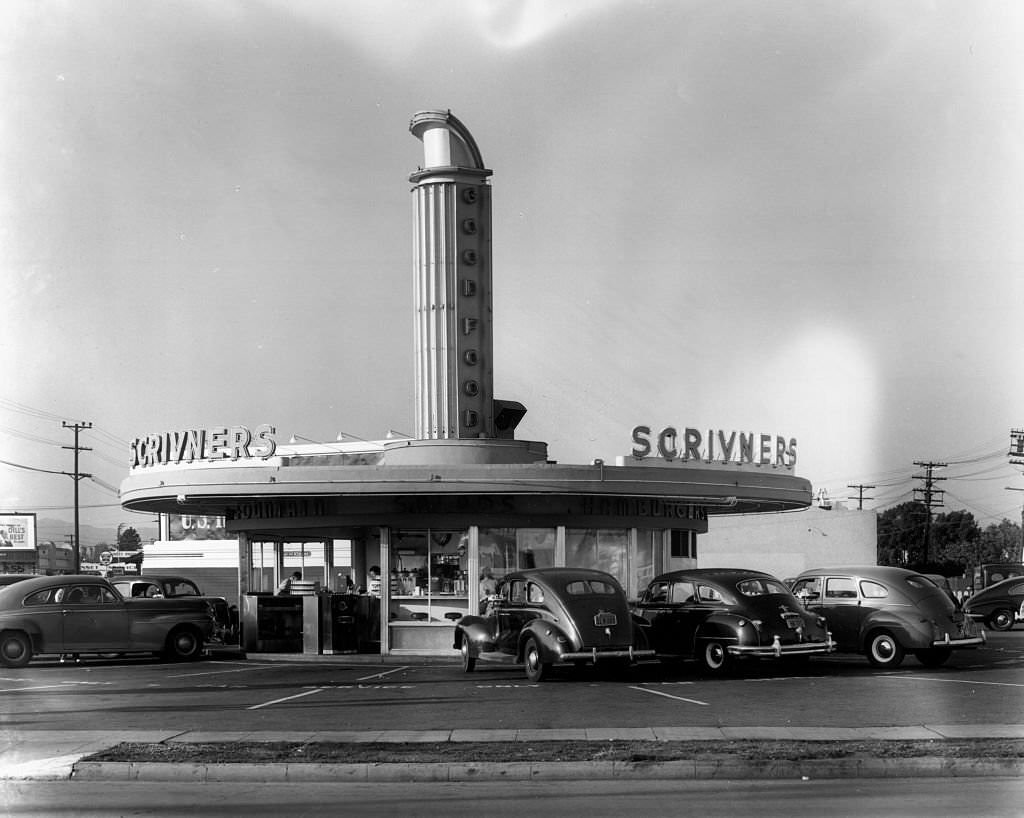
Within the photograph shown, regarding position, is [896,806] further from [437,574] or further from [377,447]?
[377,447]

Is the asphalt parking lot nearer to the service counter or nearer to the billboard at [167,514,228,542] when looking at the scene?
the service counter

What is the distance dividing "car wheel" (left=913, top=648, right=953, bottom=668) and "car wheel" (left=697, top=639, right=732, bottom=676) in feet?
12.3

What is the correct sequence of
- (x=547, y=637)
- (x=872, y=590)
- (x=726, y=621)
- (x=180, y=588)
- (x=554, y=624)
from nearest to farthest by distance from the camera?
(x=547, y=637)
(x=554, y=624)
(x=726, y=621)
(x=872, y=590)
(x=180, y=588)

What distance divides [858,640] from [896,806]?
13.1 metres

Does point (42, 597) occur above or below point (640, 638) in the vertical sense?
above

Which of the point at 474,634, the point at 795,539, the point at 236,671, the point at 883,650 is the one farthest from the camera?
the point at 795,539

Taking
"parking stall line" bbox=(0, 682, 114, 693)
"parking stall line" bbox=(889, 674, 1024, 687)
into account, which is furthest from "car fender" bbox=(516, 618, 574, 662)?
"parking stall line" bbox=(0, 682, 114, 693)

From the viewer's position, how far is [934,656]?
73.2 ft

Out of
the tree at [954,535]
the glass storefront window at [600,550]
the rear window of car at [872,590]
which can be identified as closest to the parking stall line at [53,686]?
the glass storefront window at [600,550]

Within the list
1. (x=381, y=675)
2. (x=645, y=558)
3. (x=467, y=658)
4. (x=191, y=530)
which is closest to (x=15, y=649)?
(x=381, y=675)

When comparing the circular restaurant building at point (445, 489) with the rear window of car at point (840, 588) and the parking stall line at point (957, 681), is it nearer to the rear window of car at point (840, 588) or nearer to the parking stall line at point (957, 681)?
the rear window of car at point (840, 588)

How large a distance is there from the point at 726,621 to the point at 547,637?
301 cm

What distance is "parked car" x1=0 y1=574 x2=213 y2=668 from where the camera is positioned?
25031 millimetres

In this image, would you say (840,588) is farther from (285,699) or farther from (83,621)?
(83,621)
